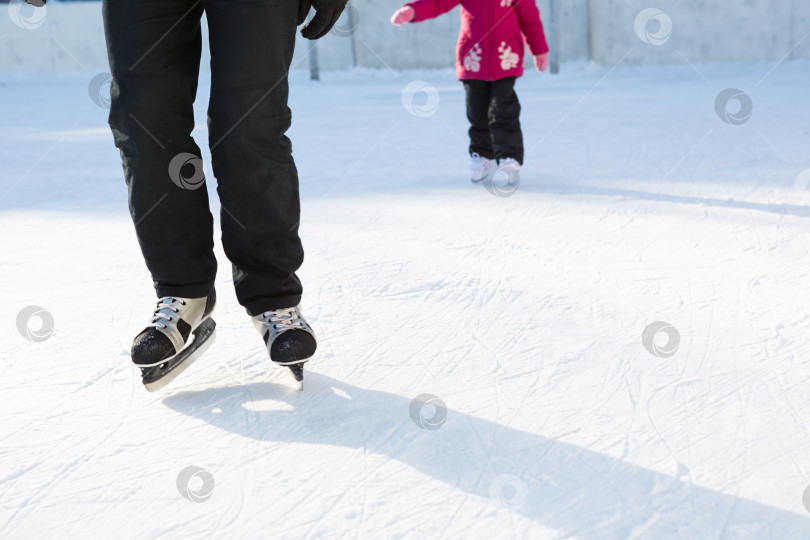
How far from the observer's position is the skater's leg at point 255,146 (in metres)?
1.25

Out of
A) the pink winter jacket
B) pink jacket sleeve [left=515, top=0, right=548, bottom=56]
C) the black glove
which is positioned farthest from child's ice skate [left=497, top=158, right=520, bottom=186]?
the black glove

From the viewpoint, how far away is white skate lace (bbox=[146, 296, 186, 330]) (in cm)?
130

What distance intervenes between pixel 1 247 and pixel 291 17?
4.78 feet

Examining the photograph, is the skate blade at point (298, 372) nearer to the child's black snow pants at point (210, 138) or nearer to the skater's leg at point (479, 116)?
the child's black snow pants at point (210, 138)

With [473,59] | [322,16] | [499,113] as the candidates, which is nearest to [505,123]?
[499,113]

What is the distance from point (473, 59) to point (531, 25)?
268 millimetres

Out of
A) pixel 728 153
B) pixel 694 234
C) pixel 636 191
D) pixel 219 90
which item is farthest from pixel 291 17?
pixel 728 153

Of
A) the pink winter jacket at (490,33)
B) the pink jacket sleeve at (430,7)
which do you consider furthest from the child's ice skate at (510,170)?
the pink jacket sleeve at (430,7)

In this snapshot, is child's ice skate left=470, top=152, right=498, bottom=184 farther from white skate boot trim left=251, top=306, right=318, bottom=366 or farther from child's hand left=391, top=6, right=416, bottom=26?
white skate boot trim left=251, top=306, right=318, bottom=366

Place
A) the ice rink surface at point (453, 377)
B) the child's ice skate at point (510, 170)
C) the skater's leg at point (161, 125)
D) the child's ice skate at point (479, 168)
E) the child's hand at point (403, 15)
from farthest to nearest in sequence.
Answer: the child's ice skate at point (479, 168)
the child's ice skate at point (510, 170)
the child's hand at point (403, 15)
the skater's leg at point (161, 125)
the ice rink surface at point (453, 377)

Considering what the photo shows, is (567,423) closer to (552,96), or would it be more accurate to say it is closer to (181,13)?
(181,13)

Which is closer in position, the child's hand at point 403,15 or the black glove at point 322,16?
the black glove at point 322,16

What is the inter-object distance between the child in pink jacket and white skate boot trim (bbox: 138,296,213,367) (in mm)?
1875

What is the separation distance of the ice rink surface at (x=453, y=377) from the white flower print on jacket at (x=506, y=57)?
0.41 metres
